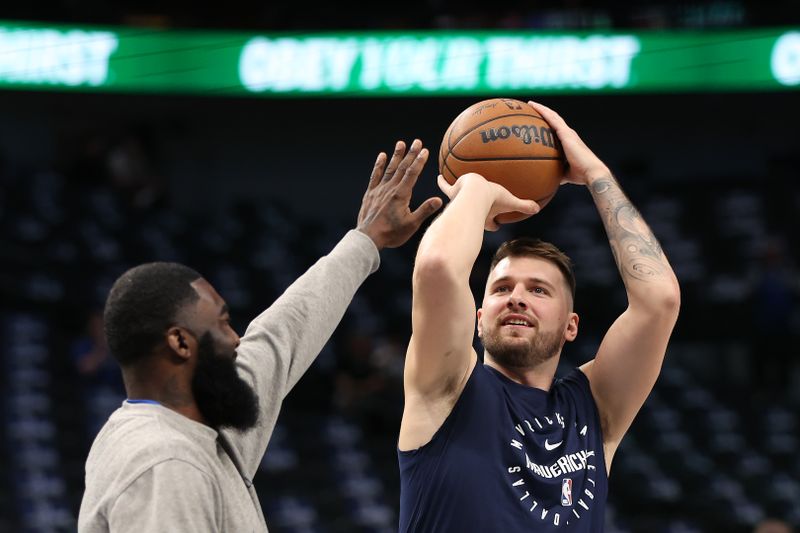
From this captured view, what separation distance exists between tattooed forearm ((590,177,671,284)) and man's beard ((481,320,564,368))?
31 centimetres

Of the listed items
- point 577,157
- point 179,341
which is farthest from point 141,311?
point 577,157

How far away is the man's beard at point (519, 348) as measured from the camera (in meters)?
3.20

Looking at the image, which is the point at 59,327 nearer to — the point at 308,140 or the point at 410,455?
the point at 308,140

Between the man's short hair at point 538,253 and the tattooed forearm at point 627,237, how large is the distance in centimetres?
15

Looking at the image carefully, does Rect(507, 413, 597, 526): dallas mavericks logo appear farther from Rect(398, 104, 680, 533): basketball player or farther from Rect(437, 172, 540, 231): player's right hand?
Rect(437, 172, 540, 231): player's right hand

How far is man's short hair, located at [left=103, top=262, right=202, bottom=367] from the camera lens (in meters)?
2.40

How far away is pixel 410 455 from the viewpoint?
3.01m

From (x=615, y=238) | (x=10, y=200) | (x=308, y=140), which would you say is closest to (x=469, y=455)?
(x=615, y=238)

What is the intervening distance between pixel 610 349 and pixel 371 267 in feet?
2.38

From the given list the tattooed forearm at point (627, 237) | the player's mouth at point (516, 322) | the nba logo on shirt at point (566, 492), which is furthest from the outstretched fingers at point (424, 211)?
the nba logo on shirt at point (566, 492)

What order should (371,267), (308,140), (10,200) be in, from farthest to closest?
(308,140) → (10,200) → (371,267)

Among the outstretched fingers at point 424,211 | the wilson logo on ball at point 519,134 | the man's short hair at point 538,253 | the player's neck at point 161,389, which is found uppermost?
the wilson logo on ball at point 519,134

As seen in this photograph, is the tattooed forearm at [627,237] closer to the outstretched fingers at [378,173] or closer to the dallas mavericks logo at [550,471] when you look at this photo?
the dallas mavericks logo at [550,471]

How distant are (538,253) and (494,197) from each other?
9.3 inches
